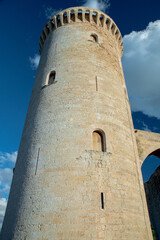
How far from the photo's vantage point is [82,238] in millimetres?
6125

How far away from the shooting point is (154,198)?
16422 mm

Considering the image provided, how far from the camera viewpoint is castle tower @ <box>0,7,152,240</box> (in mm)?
6559

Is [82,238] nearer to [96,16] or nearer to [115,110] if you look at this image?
[115,110]

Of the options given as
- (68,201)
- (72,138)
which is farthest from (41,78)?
(68,201)

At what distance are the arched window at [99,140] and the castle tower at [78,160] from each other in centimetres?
4

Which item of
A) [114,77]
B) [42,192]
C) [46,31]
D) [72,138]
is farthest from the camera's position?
[46,31]

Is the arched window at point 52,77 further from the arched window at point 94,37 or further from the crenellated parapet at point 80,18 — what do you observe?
the crenellated parapet at point 80,18

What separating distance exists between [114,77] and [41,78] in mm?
4297

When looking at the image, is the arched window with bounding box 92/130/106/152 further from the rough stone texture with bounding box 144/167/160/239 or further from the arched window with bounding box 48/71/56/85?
the rough stone texture with bounding box 144/167/160/239

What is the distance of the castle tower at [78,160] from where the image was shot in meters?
6.56

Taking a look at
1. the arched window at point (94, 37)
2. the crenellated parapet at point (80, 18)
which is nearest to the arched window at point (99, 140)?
the arched window at point (94, 37)

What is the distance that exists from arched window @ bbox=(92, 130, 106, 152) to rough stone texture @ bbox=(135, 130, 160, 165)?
4127 millimetres

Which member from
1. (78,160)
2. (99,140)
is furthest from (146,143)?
(78,160)

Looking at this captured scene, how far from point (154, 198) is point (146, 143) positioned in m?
6.87
